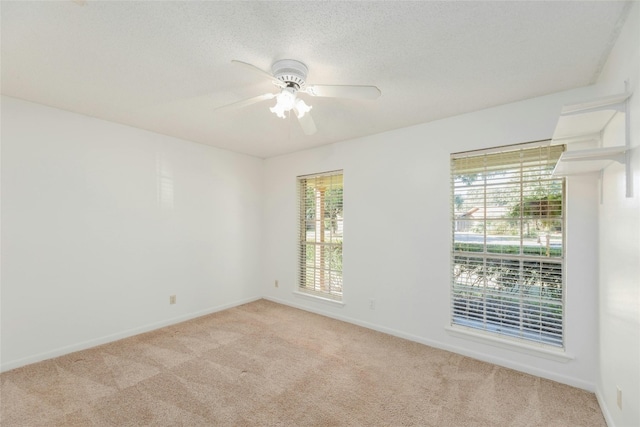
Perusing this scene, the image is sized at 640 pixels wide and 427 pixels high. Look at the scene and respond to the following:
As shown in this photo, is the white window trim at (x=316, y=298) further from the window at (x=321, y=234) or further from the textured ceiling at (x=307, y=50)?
the textured ceiling at (x=307, y=50)

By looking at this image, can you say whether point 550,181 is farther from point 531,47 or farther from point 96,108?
point 96,108

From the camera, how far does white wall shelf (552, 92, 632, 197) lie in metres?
1.54

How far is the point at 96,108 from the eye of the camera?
280 centimetres

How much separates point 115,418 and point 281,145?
10.9 feet

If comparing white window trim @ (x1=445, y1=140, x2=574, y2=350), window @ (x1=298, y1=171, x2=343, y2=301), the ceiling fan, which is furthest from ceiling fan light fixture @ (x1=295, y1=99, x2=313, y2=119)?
window @ (x1=298, y1=171, x2=343, y2=301)

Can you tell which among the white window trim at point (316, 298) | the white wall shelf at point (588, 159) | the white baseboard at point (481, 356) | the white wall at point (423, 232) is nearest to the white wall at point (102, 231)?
the white window trim at point (316, 298)

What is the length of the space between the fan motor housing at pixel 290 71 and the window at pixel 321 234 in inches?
82.1

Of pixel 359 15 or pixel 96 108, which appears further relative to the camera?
pixel 96 108

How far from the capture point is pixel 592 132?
81.3 inches

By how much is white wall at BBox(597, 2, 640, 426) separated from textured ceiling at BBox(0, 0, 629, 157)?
0.20m

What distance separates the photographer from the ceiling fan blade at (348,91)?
181cm

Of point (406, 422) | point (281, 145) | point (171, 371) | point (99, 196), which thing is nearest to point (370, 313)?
point (406, 422)

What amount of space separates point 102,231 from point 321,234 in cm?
269

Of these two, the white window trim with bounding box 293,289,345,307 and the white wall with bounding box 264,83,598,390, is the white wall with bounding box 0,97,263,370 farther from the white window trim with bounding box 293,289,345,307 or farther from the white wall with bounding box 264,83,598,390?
the white wall with bounding box 264,83,598,390
